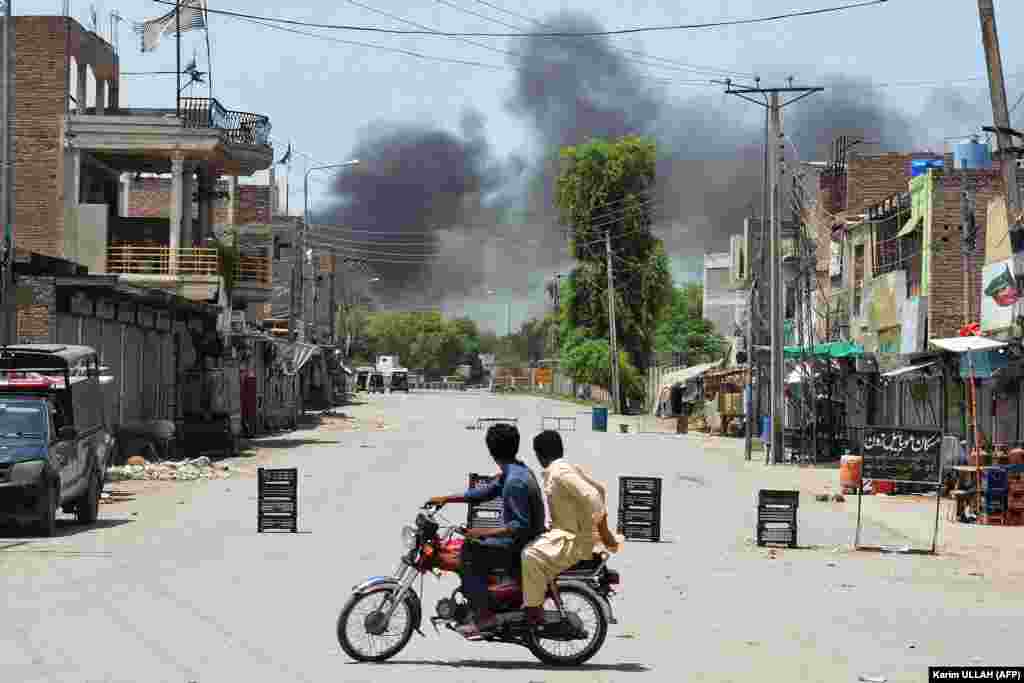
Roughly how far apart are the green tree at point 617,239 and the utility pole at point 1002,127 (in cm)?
7091

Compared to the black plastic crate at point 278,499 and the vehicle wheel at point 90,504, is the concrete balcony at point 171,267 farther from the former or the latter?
the black plastic crate at point 278,499

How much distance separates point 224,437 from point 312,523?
20.5 meters

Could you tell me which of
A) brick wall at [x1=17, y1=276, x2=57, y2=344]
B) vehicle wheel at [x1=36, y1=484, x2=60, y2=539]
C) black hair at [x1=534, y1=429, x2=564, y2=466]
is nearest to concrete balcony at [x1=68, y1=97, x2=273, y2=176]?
brick wall at [x1=17, y1=276, x2=57, y2=344]

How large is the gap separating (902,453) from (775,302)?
18.5 m

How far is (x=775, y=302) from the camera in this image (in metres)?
44.9

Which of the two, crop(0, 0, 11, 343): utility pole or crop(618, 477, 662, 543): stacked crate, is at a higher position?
crop(0, 0, 11, 343): utility pole

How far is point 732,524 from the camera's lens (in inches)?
961

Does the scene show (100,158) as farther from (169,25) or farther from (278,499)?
(278,499)

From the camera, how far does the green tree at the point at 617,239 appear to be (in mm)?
95562

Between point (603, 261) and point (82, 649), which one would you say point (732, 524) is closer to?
point (82, 649)

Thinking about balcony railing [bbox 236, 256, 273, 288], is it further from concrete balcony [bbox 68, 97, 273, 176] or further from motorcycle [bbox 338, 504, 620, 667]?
motorcycle [bbox 338, 504, 620, 667]

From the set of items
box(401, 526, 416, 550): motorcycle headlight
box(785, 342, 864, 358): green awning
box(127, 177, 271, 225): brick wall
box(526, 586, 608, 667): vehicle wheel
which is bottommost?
box(526, 586, 608, 667): vehicle wheel

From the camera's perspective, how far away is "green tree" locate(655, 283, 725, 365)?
12571cm

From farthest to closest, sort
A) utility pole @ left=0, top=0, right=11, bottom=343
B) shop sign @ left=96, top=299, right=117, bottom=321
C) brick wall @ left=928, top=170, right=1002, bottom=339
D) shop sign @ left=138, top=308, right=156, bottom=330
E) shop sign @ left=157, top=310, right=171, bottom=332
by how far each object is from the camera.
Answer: shop sign @ left=157, top=310, right=171, bottom=332 < shop sign @ left=138, top=308, right=156, bottom=330 < brick wall @ left=928, top=170, right=1002, bottom=339 < shop sign @ left=96, top=299, right=117, bottom=321 < utility pole @ left=0, top=0, right=11, bottom=343
